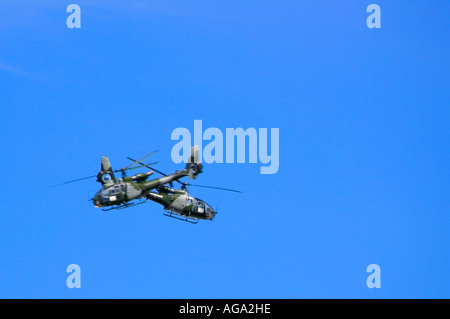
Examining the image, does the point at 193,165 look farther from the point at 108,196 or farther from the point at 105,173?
the point at 108,196

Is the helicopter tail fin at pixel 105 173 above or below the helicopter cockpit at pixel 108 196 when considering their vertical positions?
above

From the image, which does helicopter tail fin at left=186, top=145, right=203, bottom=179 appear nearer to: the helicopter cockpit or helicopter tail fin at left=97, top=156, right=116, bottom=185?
the helicopter cockpit

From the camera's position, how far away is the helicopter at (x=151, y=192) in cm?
12356

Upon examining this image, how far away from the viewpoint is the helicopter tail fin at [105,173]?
125062 mm

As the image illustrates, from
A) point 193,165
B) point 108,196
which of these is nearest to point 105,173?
point 108,196

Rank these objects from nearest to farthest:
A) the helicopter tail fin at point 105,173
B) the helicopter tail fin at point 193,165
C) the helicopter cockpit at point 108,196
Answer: the helicopter cockpit at point 108,196
the helicopter tail fin at point 105,173
the helicopter tail fin at point 193,165

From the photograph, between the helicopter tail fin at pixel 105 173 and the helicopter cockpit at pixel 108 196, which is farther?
the helicopter tail fin at pixel 105 173

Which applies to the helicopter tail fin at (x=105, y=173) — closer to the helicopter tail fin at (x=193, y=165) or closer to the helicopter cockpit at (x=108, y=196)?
the helicopter cockpit at (x=108, y=196)

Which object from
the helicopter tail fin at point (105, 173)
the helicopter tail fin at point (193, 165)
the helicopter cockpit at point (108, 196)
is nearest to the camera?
the helicopter cockpit at point (108, 196)

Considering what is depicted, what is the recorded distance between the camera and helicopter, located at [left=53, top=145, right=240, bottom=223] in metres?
124

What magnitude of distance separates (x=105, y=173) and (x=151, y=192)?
7.32 meters
